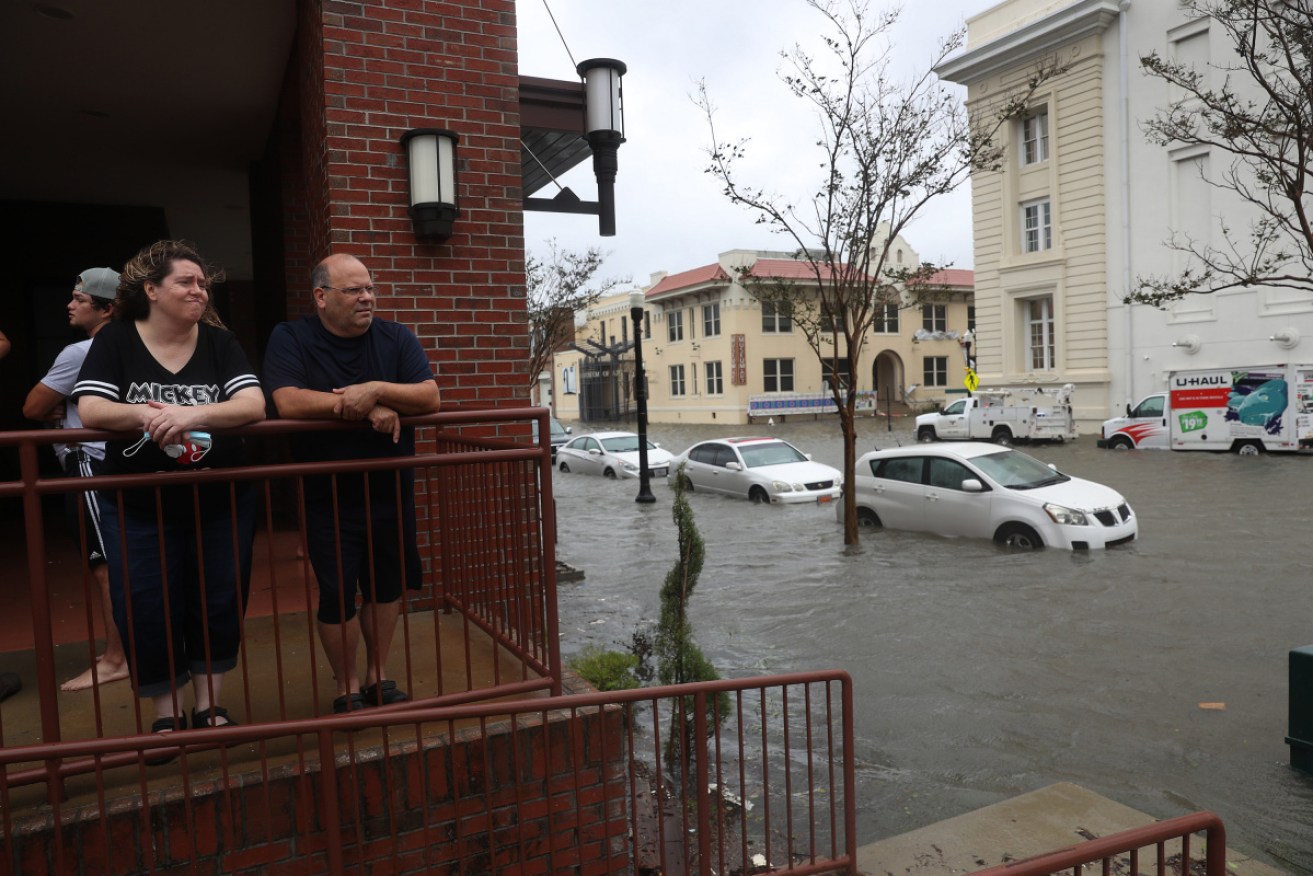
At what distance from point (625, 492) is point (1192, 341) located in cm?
1813

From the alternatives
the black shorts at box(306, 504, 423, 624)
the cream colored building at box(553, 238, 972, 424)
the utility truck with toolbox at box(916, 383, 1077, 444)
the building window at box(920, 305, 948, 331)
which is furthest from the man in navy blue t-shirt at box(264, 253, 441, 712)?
the building window at box(920, 305, 948, 331)

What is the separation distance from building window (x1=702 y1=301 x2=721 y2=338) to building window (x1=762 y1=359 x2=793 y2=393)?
337 centimetres

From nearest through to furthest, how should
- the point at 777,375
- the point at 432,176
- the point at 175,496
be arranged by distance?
the point at 175,496, the point at 432,176, the point at 777,375

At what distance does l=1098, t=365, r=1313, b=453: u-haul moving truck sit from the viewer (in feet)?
70.0

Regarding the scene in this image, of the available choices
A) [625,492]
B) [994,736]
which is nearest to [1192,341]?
[625,492]

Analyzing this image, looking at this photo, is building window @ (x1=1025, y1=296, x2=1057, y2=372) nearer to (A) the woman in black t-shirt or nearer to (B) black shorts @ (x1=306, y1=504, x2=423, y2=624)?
(B) black shorts @ (x1=306, y1=504, x2=423, y2=624)

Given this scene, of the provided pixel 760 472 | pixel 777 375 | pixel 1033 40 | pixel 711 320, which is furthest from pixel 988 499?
pixel 711 320

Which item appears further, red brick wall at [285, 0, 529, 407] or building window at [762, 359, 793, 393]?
building window at [762, 359, 793, 393]

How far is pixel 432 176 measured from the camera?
15.5ft

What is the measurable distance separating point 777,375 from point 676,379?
7.60 meters

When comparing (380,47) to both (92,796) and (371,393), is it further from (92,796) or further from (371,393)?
(92,796)

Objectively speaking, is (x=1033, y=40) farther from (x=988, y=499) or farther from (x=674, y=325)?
(x=674, y=325)

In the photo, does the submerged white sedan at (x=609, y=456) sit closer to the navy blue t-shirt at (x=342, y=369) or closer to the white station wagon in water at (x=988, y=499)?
the white station wagon in water at (x=988, y=499)

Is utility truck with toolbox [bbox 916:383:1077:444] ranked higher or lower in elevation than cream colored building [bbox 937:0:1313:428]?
lower
